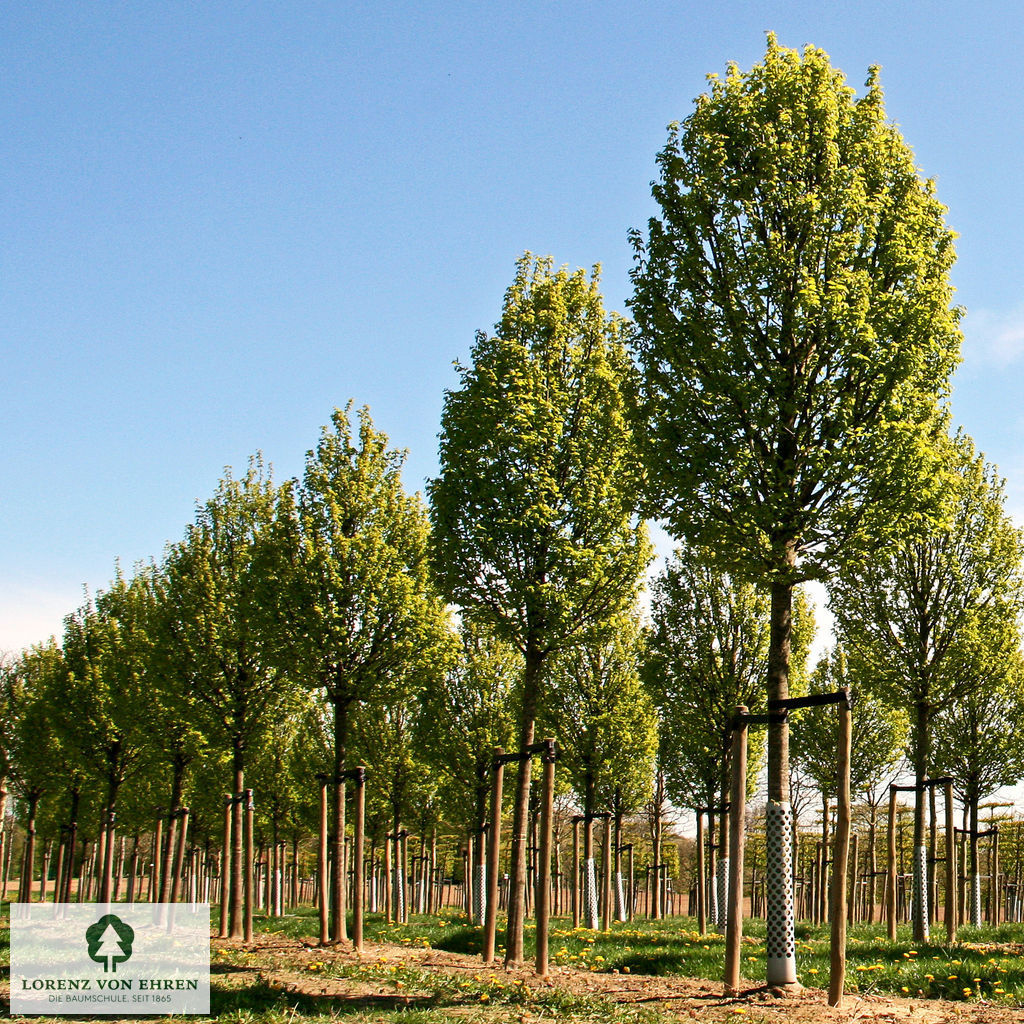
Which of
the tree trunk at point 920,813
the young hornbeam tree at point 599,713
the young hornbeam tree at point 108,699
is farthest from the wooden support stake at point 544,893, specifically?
the young hornbeam tree at point 108,699

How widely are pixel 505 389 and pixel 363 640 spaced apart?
5.05m

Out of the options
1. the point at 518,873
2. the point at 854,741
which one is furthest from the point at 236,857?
the point at 854,741

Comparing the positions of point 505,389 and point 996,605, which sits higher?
point 505,389

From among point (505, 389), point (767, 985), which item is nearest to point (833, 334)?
point (505, 389)

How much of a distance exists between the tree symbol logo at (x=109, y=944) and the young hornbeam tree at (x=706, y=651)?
35.5ft

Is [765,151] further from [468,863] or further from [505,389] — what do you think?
[468,863]

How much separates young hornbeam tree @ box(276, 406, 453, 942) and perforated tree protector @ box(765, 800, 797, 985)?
722 centimetres

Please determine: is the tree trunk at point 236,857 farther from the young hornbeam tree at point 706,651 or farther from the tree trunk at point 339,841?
the young hornbeam tree at point 706,651

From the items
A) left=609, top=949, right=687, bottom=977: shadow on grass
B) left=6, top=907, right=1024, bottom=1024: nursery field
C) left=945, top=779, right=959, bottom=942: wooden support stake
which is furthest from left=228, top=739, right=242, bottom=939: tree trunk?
left=945, top=779, right=959, bottom=942: wooden support stake

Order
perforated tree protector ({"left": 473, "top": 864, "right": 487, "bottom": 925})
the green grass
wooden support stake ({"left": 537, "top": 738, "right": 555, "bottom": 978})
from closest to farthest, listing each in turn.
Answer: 1. the green grass
2. wooden support stake ({"left": 537, "top": 738, "right": 555, "bottom": 978})
3. perforated tree protector ({"left": 473, "top": 864, "right": 487, "bottom": 925})

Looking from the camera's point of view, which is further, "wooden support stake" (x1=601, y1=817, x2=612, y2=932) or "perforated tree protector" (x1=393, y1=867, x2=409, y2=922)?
"perforated tree protector" (x1=393, y1=867, x2=409, y2=922)

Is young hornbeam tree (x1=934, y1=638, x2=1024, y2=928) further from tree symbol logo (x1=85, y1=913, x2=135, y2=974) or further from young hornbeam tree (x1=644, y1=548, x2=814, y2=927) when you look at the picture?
tree symbol logo (x1=85, y1=913, x2=135, y2=974)

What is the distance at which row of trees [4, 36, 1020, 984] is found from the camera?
1048 cm

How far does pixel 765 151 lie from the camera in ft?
36.2
